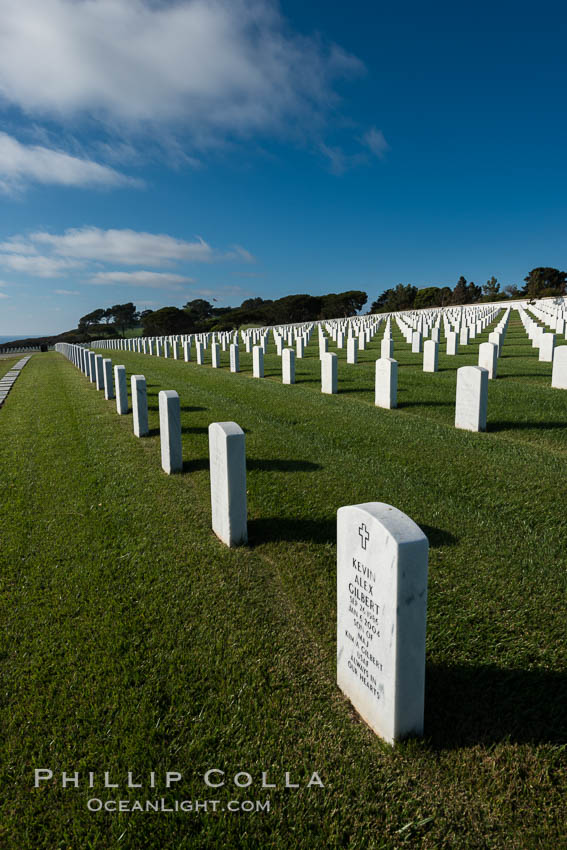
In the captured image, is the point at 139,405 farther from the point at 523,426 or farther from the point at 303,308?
the point at 303,308

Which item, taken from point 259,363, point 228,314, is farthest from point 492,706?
point 228,314

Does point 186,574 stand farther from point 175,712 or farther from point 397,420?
point 397,420

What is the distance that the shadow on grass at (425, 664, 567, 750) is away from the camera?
2.27 meters

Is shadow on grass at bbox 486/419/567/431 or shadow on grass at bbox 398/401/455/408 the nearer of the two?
shadow on grass at bbox 486/419/567/431

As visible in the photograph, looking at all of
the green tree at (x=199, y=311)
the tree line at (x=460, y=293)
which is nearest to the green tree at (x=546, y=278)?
the tree line at (x=460, y=293)

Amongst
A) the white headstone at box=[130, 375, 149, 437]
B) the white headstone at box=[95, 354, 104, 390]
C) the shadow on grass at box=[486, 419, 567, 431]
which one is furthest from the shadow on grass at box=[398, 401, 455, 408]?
the white headstone at box=[95, 354, 104, 390]

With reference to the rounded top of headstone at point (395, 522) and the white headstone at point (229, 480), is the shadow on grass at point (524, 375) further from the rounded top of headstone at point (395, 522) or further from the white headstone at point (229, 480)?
the rounded top of headstone at point (395, 522)

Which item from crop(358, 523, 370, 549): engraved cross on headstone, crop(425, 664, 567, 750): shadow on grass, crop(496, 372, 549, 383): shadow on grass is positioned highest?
crop(358, 523, 370, 549): engraved cross on headstone

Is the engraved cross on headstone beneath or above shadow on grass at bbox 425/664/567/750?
above

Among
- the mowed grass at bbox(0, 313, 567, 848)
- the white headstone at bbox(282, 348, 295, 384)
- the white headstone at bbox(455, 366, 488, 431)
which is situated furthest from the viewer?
the white headstone at bbox(282, 348, 295, 384)

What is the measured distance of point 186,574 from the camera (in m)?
3.69

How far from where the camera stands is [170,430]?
5996 millimetres

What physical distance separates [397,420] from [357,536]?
628 centimetres

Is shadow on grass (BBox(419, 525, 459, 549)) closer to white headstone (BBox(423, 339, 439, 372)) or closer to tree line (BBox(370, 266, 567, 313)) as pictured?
white headstone (BBox(423, 339, 439, 372))
